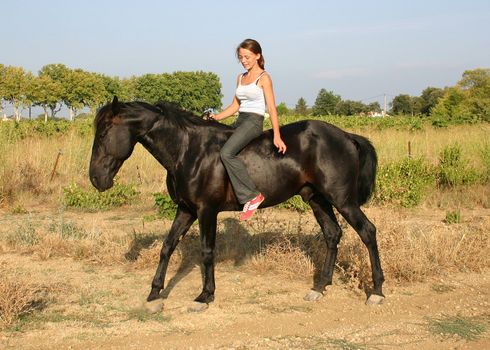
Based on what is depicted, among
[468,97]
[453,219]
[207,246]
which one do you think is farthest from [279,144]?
[468,97]

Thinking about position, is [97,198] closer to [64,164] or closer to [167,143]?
[64,164]

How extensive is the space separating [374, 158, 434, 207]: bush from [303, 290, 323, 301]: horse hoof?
18.1 ft

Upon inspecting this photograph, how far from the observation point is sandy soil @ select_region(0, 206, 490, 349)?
4590 mm

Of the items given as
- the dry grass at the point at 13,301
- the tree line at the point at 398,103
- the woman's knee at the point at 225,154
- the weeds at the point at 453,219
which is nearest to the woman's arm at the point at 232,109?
the woman's knee at the point at 225,154

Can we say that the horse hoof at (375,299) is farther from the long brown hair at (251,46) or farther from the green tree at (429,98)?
the green tree at (429,98)

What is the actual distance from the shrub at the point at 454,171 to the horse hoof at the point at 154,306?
9.73 m

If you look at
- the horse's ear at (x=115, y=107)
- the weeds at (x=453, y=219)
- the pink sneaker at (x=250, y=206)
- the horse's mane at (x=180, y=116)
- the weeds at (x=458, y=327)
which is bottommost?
the weeds at (x=453, y=219)

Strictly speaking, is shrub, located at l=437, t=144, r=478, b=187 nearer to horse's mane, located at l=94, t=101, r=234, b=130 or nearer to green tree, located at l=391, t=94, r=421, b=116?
horse's mane, located at l=94, t=101, r=234, b=130

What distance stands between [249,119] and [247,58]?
648mm

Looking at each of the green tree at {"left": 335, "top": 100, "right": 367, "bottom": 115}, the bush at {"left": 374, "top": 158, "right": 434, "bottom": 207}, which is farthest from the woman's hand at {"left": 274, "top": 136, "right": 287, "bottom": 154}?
the green tree at {"left": 335, "top": 100, "right": 367, "bottom": 115}

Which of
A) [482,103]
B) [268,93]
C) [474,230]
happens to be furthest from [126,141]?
[482,103]

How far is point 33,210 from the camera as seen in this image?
11.7 meters

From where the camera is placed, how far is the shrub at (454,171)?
13023 mm

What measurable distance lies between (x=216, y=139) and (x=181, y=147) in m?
0.40
